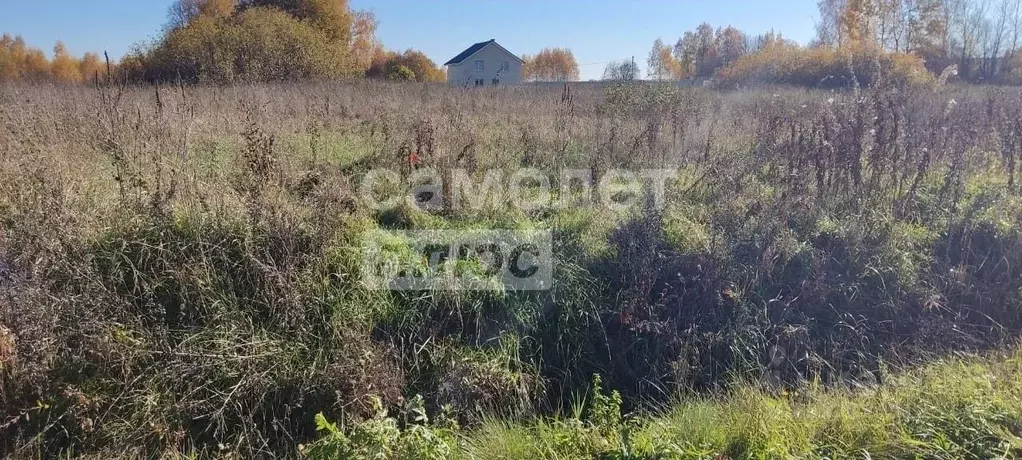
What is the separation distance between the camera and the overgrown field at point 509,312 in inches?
121

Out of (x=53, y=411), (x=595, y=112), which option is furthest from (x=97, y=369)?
(x=595, y=112)

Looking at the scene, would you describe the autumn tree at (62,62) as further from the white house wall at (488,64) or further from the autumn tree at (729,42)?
the autumn tree at (729,42)

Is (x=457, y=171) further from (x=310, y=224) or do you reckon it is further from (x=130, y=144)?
(x=130, y=144)

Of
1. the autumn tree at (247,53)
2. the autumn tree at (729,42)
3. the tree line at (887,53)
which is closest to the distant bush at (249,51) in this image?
the autumn tree at (247,53)

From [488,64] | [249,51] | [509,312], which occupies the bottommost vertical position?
[509,312]

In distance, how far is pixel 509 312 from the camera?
398 centimetres

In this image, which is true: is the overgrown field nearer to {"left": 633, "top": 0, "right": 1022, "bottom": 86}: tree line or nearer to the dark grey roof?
{"left": 633, "top": 0, "right": 1022, "bottom": 86}: tree line

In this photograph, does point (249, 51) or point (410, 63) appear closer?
point (249, 51)

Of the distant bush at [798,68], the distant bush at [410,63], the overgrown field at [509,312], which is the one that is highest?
the distant bush at [410,63]

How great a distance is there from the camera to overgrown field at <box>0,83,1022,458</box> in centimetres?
308

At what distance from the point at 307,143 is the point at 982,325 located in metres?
6.39

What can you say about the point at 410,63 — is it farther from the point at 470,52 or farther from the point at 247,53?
the point at 247,53

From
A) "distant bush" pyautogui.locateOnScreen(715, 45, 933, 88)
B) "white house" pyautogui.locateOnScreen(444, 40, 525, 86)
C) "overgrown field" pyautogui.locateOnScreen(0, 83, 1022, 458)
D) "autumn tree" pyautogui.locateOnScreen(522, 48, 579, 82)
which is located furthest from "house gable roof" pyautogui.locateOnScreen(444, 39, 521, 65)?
"overgrown field" pyautogui.locateOnScreen(0, 83, 1022, 458)

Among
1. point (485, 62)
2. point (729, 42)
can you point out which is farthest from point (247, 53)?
point (729, 42)
